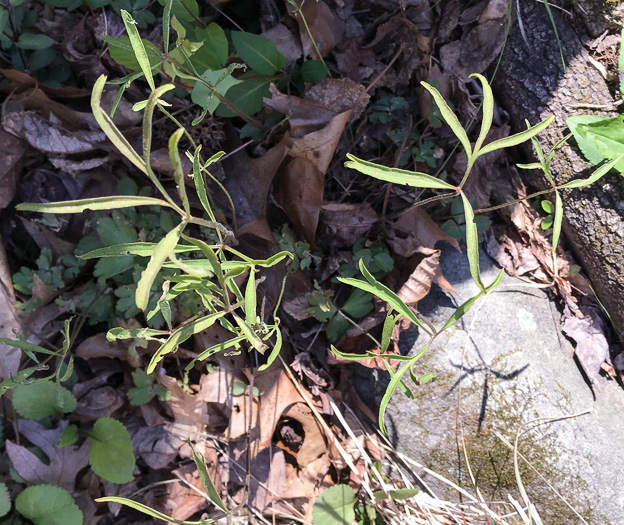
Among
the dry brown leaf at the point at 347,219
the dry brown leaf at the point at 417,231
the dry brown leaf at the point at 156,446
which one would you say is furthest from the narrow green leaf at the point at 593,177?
the dry brown leaf at the point at 156,446

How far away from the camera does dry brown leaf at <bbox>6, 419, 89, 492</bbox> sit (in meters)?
1.88

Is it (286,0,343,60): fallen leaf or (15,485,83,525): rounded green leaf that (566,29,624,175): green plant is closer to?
(286,0,343,60): fallen leaf

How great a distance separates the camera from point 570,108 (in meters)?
1.68

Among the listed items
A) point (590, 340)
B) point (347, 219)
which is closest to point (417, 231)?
point (347, 219)

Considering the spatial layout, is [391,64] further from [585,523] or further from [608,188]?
[585,523]

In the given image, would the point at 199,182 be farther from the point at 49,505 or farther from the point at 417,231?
the point at 49,505

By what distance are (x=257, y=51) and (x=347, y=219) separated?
68cm

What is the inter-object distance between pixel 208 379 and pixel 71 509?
0.75 metres

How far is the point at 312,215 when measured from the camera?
168cm

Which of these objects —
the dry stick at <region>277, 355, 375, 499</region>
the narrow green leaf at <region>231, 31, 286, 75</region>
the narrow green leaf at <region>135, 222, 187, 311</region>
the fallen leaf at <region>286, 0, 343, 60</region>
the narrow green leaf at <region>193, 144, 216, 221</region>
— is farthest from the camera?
the dry stick at <region>277, 355, 375, 499</region>

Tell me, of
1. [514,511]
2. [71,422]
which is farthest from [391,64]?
[71,422]

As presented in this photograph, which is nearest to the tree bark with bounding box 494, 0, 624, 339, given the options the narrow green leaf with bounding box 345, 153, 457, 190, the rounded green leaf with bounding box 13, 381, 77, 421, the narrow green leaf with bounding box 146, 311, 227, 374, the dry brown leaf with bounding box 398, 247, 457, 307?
the dry brown leaf with bounding box 398, 247, 457, 307

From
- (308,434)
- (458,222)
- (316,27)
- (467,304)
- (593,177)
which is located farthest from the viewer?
(308,434)

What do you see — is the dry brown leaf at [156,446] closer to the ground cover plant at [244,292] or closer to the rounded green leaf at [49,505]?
the ground cover plant at [244,292]
